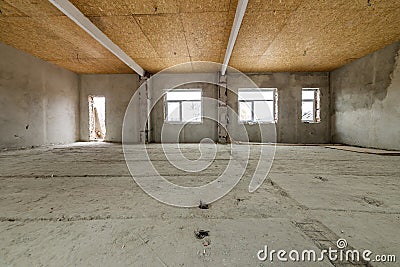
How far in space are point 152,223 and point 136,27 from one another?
163 inches

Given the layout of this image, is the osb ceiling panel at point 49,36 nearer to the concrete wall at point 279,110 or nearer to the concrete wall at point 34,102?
the concrete wall at point 34,102

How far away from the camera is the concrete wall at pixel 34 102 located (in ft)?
16.2

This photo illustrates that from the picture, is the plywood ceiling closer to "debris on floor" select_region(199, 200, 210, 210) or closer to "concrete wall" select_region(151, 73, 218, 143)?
"concrete wall" select_region(151, 73, 218, 143)

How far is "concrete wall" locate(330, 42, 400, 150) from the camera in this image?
190 inches

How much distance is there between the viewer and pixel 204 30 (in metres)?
4.27

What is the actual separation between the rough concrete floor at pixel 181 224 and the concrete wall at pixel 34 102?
454cm

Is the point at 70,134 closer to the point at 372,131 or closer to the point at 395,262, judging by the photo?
the point at 395,262

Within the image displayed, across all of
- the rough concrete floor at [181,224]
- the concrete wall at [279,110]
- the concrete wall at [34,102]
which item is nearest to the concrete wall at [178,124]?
the concrete wall at [279,110]

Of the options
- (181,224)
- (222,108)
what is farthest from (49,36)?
(181,224)

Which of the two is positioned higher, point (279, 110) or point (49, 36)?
point (49, 36)

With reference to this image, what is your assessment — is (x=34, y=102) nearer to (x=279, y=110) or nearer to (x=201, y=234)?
(x=201, y=234)

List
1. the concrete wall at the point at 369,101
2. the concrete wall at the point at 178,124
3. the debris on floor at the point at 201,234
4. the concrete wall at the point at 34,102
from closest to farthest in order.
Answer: the debris on floor at the point at 201,234 < the concrete wall at the point at 369,101 < the concrete wall at the point at 34,102 < the concrete wall at the point at 178,124

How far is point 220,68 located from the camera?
7105 mm

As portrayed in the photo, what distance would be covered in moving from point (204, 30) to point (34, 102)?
5089 millimetres
